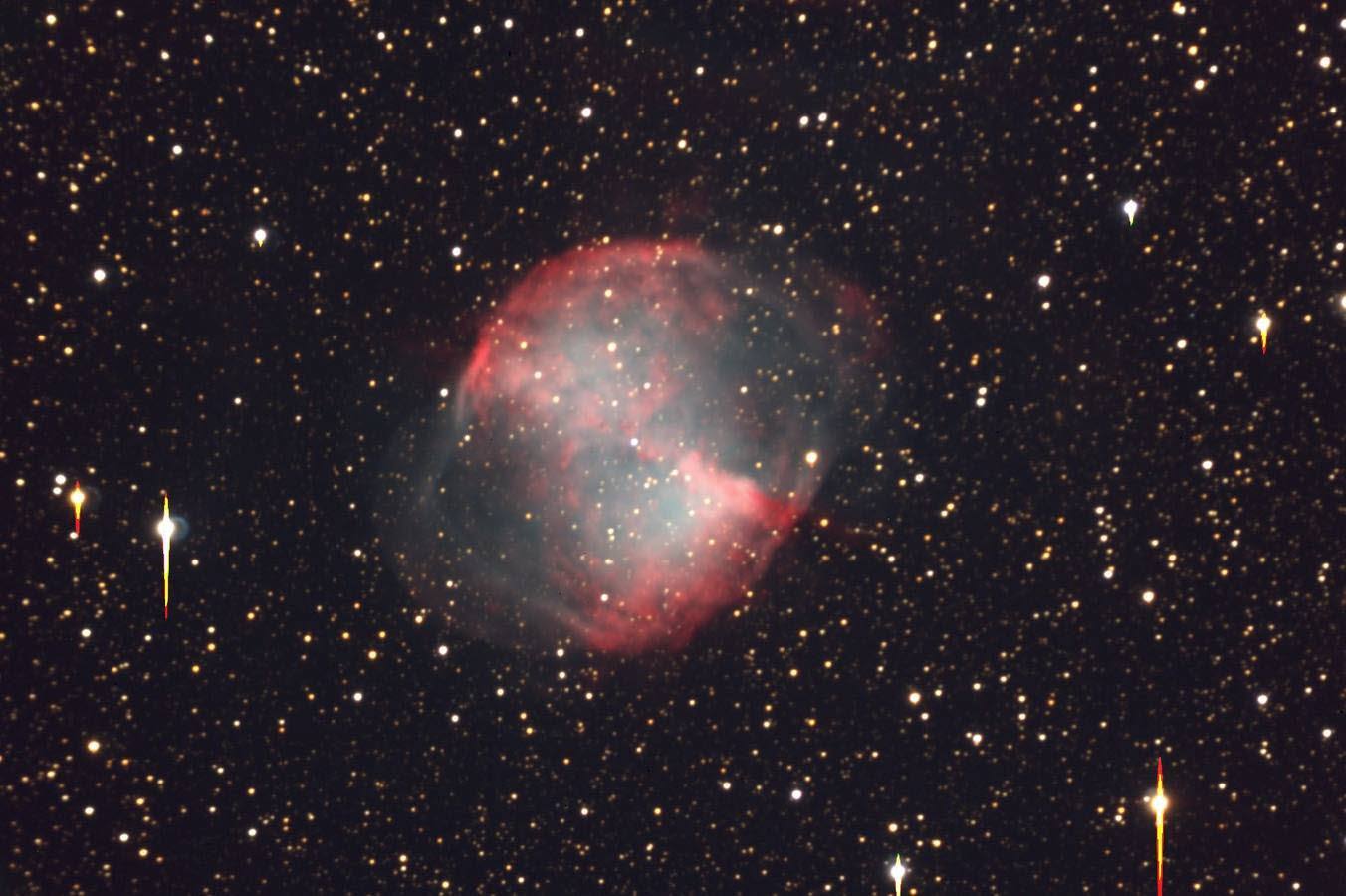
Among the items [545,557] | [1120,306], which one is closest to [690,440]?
[545,557]

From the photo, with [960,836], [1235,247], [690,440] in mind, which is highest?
[1235,247]

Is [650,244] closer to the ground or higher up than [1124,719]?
higher up

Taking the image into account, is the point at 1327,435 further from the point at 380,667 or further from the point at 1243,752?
the point at 380,667

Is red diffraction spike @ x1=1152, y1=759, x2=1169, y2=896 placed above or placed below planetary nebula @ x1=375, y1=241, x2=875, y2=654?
below

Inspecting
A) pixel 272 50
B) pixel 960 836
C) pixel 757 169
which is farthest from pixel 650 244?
pixel 960 836

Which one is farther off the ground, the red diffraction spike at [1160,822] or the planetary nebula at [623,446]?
the planetary nebula at [623,446]

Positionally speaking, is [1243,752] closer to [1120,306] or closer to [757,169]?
[1120,306]
